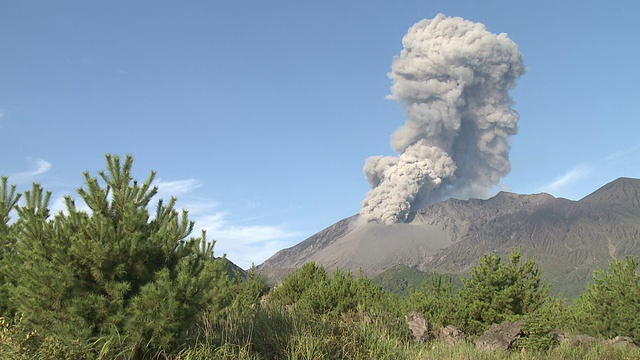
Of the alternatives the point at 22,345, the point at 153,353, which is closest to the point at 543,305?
the point at 153,353

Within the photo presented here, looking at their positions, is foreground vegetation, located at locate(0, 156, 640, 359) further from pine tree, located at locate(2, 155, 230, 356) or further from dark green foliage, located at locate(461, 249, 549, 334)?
dark green foliage, located at locate(461, 249, 549, 334)

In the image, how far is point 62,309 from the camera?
890 cm

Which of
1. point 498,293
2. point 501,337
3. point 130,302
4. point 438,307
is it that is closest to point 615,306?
point 498,293

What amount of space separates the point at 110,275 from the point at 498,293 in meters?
21.3

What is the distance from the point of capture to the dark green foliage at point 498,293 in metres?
25.8

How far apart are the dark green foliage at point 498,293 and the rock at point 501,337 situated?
713 cm

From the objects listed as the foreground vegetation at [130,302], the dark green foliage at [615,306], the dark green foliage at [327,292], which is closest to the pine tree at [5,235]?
the foreground vegetation at [130,302]

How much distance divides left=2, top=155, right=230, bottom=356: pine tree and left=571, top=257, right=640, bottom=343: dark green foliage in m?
23.8

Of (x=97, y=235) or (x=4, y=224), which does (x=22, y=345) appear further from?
(x=4, y=224)

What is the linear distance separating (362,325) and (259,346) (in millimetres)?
2315

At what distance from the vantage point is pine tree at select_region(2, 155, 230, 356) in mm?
8695

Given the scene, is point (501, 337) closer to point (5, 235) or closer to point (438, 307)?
→ point (438, 307)

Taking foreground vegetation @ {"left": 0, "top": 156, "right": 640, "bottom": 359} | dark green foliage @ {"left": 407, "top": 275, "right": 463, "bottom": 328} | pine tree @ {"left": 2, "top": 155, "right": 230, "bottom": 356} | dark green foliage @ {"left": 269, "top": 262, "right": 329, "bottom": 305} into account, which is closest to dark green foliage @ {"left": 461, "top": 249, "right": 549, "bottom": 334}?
dark green foliage @ {"left": 407, "top": 275, "right": 463, "bottom": 328}

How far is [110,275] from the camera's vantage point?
910cm
